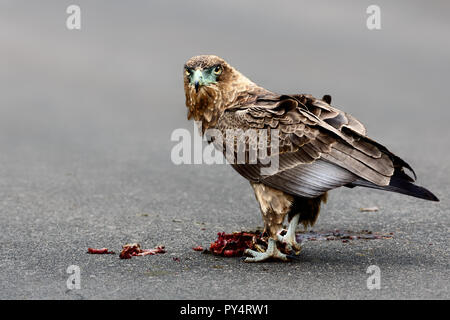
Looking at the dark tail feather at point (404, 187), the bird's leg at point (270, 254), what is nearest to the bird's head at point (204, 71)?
the bird's leg at point (270, 254)

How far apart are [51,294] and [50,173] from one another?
4.82m

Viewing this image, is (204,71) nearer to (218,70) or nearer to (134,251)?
(218,70)

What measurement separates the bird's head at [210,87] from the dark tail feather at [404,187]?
1.50 meters

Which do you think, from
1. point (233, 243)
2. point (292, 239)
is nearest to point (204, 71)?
point (233, 243)

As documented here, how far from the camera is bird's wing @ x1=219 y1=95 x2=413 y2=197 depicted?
20.9 feet

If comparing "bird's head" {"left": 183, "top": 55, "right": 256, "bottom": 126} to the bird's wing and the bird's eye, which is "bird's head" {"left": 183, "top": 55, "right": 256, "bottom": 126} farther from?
the bird's wing

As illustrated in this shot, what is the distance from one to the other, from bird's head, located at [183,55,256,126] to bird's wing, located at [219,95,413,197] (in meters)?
0.30

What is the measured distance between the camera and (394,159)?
6.47m

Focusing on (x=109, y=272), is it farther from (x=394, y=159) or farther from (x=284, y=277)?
(x=394, y=159)

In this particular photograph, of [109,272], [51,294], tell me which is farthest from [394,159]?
[51,294]

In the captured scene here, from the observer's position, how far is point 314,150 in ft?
21.3
